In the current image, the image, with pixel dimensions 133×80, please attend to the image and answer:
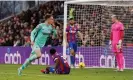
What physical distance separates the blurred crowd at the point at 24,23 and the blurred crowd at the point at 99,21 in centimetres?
606

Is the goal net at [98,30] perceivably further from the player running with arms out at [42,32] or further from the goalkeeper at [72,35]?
the player running with arms out at [42,32]

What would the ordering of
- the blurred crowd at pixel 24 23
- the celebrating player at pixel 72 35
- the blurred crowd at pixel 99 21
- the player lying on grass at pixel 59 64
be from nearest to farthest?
the player lying on grass at pixel 59 64, the celebrating player at pixel 72 35, the blurred crowd at pixel 99 21, the blurred crowd at pixel 24 23

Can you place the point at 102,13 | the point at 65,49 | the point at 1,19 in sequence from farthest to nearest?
the point at 1,19 < the point at 102,13 < the point at 65,49

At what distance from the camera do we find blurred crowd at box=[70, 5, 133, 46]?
24.4 m

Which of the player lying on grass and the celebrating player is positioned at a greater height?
the celebrating player

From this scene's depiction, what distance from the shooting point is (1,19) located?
40.5 m

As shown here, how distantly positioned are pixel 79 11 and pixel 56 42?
4792 mm

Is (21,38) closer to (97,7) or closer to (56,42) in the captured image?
(56,42)

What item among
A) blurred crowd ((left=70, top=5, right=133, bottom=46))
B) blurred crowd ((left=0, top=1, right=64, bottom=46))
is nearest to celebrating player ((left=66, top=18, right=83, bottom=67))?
blurred crowd ((left=70, top=5, right=133, bottom=46))

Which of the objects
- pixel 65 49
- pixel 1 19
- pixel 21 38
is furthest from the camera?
pixel 1 19

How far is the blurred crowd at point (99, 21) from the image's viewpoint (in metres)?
24.4

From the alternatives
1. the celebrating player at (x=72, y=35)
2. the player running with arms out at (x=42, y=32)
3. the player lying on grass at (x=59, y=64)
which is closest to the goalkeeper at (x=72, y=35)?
the celebrating player at (x=72, y=35)

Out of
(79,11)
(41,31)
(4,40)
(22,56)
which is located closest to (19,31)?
(4,40)

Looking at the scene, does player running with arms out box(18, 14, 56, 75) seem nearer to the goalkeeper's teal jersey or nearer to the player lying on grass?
the goalkeeper's teal jersey
